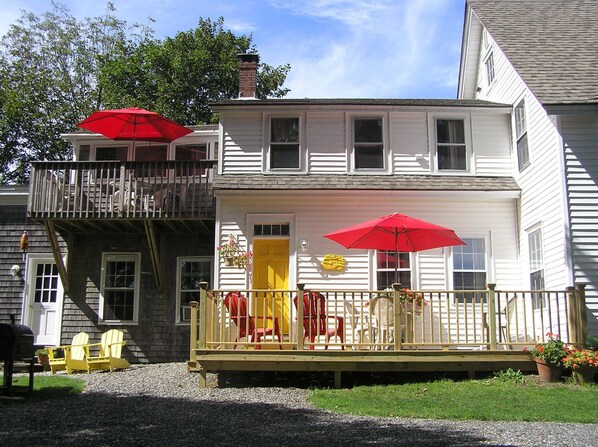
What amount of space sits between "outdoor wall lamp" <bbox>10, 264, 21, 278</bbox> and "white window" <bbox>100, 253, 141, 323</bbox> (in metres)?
2.43

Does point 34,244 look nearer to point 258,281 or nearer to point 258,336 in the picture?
point 258,281

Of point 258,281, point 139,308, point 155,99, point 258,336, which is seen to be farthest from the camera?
point 155,99

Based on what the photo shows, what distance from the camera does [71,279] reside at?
15.0m

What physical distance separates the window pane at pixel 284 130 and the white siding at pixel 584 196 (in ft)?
17.7

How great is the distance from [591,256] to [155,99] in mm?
22462

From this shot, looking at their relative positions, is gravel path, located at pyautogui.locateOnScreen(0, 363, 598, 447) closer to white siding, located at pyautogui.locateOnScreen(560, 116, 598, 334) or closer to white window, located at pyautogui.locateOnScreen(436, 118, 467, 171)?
white siding, located at pyautogui.locateOnScreen(560, 116, 598, 334)

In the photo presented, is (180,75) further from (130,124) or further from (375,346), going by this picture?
(375,346)

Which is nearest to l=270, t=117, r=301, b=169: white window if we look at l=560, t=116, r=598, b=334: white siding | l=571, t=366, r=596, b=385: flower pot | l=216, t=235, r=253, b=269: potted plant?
l=216, t=235, r=253, b=269: potted plant

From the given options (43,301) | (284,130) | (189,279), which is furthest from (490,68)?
(43,301)

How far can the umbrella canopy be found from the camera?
1362 cm

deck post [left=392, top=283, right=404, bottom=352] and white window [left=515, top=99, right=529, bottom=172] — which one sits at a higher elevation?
white window [left=515, top=99, right=529, bottom=172]

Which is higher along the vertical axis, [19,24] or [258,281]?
[19,24]

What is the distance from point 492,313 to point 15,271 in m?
11.6

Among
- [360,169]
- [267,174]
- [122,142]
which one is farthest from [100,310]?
[360,169]
